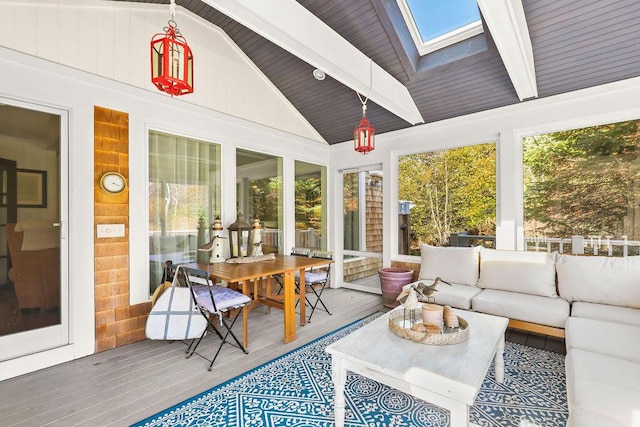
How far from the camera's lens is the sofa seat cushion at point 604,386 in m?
1.30

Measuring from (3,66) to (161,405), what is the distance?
2972mm

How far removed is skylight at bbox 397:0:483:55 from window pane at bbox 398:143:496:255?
1473mm

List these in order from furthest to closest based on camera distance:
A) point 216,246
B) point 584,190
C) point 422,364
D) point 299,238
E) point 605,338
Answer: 1. point 299,238
2. point 216,246
3. point 584,190
4. point 605,338
5. point 422,364

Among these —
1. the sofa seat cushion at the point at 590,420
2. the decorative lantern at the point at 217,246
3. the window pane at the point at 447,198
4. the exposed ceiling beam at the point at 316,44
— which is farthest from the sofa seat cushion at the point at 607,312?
the decorative lantern at the point at 217,246

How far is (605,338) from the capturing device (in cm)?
210

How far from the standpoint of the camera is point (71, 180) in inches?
109

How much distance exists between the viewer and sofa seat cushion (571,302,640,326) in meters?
2.48

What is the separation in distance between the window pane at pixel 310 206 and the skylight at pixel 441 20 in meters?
2.61

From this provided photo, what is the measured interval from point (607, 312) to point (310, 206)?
157 inches

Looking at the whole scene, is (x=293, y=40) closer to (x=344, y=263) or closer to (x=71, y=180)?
(x=71, y=180)

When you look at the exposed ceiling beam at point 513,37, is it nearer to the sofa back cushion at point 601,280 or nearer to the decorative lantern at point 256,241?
the sofa back cushion at point 601,280

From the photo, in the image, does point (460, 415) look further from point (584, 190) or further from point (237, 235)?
point (584, 190)

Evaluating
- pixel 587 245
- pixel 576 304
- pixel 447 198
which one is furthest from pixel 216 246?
pixel 587 245

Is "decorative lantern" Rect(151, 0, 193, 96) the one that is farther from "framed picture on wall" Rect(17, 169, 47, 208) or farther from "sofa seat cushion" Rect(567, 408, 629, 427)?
"sofa seat cushion" Rect(567, 408, 629, 427)
